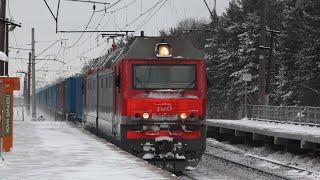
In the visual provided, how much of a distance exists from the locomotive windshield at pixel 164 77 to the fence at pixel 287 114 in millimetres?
10367

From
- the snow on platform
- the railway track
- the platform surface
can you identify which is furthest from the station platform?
the snow on platform

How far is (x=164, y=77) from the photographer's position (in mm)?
15156

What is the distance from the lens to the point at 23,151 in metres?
14.9

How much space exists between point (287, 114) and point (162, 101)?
47.4ft

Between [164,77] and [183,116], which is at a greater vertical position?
[164,77]

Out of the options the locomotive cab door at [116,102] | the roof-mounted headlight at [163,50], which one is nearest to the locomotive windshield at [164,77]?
the roof-mounted headlight at [163,50]

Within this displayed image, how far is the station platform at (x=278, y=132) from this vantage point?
1936cm

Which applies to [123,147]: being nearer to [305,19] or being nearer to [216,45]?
[305,19]

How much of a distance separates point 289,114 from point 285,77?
21799 mm

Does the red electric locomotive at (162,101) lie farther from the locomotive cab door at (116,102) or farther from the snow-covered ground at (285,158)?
the snow-covered ground at (285,158)

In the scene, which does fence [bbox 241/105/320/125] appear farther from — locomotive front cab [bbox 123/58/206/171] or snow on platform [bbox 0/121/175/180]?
snow on platform [bbox 0/121/175/180]

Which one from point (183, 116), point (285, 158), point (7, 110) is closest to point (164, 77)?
point (183, 116)

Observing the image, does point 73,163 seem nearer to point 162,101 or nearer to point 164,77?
point 162,101

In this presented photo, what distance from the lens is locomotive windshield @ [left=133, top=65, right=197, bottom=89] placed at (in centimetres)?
1510
